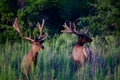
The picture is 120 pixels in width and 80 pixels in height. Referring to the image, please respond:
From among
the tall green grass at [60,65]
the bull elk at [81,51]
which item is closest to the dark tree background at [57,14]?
the tall green grass at [60,65]

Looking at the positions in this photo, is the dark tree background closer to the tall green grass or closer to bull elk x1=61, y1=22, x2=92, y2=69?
the tall green grass

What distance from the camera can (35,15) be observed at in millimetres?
14555

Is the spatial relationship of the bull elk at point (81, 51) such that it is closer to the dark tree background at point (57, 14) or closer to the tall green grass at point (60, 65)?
the tall green grass at point (60, 65)

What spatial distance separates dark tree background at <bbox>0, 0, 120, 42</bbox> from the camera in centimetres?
1353

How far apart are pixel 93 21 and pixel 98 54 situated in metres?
3.81

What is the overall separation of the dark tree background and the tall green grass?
2.55 meters

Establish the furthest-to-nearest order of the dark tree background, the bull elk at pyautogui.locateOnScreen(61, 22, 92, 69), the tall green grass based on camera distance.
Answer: the dark tree background
the bull elk at pyautogui.locateOnScreen(61, 22, 92, 69)
the tall green grass

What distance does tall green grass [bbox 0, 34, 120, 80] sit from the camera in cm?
813

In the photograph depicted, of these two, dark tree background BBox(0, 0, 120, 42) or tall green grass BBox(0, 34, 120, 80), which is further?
dark tree background BBox(0, 0, 120, 42)

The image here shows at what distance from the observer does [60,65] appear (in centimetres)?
941

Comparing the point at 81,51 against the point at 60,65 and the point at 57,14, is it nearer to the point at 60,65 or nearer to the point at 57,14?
the point at 60,65

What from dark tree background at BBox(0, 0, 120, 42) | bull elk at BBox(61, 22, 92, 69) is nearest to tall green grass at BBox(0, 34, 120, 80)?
bull elk at BBox(61, 22, 92, 69)

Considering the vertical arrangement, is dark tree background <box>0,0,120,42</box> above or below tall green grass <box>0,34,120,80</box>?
above

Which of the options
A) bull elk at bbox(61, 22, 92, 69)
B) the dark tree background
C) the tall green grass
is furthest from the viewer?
the dark tree background
